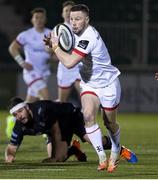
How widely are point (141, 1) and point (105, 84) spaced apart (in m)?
18.5

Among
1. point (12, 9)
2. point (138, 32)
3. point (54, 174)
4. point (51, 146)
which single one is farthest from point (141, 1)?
point (54, 174)

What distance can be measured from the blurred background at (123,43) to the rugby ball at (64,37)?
15390 millimetres

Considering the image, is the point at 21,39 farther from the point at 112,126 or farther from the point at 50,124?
the point at 112,126

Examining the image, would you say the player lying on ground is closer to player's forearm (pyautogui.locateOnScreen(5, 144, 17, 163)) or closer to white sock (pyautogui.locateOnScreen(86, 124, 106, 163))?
player's forearm (pyautogui.locateOnScreen(5, 144, 17, 163))

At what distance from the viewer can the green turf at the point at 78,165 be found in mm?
10680

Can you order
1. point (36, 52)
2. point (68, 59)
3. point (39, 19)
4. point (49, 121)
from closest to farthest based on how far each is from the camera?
point (68, 59)
point (49, 121)
point (39, 19)
point (36, 52)

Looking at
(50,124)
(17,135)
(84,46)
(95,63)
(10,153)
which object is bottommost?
(10,153)

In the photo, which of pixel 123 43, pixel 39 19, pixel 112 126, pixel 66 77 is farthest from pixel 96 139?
pixel 123 43

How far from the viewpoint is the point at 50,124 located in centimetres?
1238

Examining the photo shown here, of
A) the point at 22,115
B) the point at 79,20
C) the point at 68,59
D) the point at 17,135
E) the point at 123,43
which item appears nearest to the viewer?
the point at 68,59

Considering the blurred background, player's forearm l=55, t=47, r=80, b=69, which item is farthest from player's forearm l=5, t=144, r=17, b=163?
the blurred background

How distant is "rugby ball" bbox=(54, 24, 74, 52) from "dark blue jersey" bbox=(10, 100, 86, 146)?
3.98ft

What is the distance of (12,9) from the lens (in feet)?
101

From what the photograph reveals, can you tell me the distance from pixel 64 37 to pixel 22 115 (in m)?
1.32
